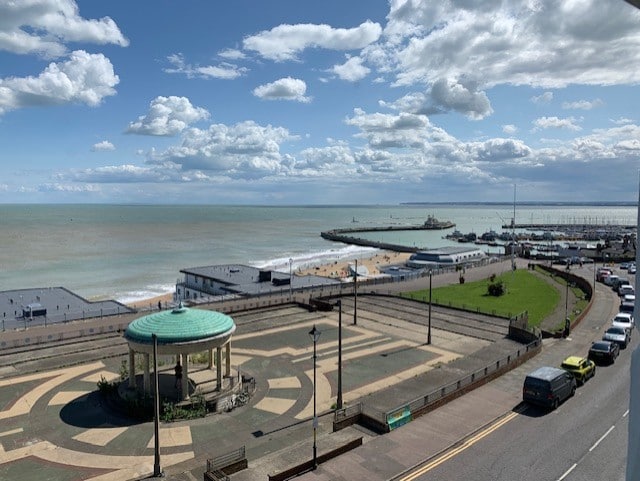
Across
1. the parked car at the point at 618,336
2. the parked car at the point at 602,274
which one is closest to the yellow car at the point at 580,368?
the parked car at the point at 618,336

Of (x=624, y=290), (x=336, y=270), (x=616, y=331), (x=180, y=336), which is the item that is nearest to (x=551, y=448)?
(x=180, y=336)

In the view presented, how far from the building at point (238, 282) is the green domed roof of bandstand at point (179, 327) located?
80.5ft

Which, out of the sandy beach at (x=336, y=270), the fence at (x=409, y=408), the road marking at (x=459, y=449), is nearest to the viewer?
the road marking at (x=459, y=449)

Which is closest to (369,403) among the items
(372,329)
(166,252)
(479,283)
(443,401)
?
(443,401)

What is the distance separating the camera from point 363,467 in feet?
61.1

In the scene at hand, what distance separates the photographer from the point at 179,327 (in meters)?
25.0

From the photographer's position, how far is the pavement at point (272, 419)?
19.2 meters

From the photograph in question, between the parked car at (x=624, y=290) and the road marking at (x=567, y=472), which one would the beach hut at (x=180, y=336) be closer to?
the road marking at (x=567, y=472)

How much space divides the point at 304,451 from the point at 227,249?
402 feet

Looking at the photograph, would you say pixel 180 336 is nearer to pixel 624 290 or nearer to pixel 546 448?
pixel 546 448

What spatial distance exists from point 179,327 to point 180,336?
78 cm

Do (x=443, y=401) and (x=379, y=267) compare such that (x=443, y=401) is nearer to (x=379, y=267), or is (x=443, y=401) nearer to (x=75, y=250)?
(x=379, y=267)

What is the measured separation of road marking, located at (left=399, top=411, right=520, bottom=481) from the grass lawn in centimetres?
2186

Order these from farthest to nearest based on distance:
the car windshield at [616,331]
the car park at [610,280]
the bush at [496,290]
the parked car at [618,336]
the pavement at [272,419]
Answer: the car park at [610,280]
the bush at [496,290]
the car windshield at [616,331]
the parked car at [618,336]
the pavement at [272,419]
